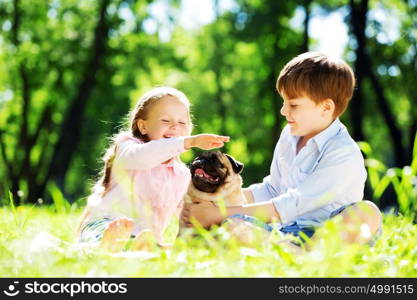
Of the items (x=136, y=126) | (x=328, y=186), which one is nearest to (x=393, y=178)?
(x=328, y=186)

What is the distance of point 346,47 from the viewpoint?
1892 centimetres

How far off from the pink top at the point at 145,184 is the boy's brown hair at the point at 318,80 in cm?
84

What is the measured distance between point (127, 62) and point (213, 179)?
51.3ft

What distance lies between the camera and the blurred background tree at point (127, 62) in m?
16.6

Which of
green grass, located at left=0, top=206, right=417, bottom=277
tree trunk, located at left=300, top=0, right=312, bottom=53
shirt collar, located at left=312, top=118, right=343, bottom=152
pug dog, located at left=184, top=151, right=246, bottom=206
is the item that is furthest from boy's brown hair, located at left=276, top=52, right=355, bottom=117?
tree trunk, located at left=300, top=0, right=312, bottom=53

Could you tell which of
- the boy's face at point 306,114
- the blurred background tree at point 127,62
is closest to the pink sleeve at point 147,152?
the boy's face at point 306,114

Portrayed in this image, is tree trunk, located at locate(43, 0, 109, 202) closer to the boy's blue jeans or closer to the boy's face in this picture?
the boy's face

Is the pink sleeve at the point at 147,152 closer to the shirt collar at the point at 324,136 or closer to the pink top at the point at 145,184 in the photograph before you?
the pink top at the point at 145,184

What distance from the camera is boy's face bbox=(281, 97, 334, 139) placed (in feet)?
12.5

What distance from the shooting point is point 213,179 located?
3762 millimetres

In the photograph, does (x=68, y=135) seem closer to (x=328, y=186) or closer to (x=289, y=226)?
(x=289, y=226)

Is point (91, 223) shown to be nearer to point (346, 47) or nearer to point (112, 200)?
point (112, 200)

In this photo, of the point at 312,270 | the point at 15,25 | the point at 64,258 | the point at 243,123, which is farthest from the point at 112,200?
the point at 243,123

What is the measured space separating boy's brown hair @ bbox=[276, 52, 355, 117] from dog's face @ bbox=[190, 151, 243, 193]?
600 millimetres
